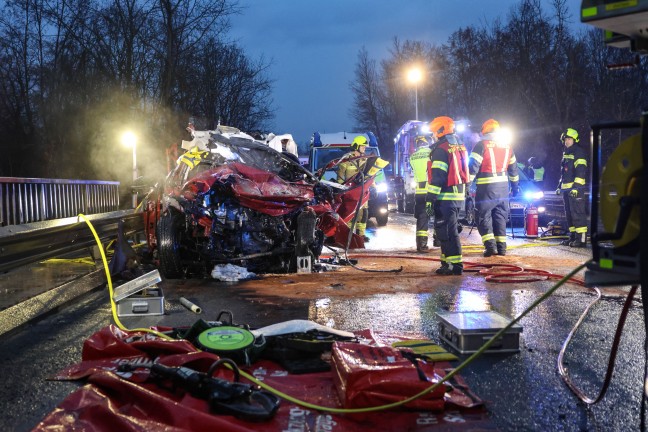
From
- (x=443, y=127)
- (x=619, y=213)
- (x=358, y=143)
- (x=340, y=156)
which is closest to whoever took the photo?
(x=619, y=213)

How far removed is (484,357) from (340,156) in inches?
542

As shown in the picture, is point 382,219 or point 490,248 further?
point 382,219

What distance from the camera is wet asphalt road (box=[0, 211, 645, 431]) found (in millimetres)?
3160

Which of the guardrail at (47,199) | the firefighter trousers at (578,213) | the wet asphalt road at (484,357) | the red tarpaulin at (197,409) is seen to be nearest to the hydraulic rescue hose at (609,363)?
the wet asphalt road at (484,357)

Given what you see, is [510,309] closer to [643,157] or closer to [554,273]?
[554,273]

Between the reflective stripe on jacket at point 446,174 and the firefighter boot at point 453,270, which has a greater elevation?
the reflective stripe on jacket at point 446,174

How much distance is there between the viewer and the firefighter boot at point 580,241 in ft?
36.6

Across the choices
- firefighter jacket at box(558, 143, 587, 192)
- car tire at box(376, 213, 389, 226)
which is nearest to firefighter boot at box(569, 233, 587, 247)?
firefighter jacket at box(558, 143, 587, 192)

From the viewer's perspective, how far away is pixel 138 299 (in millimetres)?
5613

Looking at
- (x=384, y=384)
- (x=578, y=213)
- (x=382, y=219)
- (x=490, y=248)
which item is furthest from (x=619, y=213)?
(x=382, y=219)

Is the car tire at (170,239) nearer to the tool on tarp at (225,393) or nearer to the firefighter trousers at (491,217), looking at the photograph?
the tool on tarp at (225,393)

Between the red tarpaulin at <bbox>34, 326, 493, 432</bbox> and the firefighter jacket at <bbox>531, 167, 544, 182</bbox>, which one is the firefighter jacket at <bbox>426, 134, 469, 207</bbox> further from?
the firefighter jacket at <bbox>531, 167, 544, 182</bbox>

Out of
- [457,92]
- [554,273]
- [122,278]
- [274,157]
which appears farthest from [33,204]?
[457,92]

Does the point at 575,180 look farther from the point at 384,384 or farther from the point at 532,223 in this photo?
the point at 384,384
